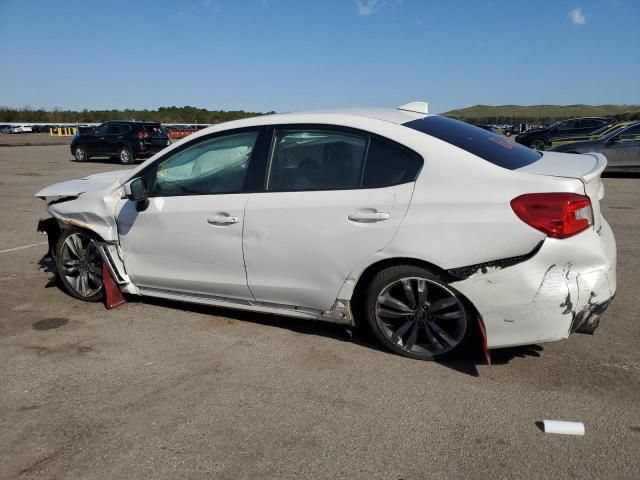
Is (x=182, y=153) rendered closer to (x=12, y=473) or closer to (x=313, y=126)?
(x=313, y=126)

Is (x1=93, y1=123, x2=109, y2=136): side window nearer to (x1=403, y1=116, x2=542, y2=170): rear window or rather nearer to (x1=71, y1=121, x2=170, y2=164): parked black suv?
(x1=71, y1=121, x2=170, y2=164): parked black suv

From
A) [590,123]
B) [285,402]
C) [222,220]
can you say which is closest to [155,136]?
[590,123]

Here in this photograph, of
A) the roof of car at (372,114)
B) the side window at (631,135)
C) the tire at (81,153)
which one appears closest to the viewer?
the roof of car at (372,114)

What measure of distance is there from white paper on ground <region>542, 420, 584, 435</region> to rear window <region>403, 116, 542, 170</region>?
59.5 inches

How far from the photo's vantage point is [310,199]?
3729mm

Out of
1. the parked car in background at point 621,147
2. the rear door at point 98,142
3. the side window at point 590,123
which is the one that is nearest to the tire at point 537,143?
the side window at point 590,123

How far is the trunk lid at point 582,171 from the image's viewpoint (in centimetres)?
333

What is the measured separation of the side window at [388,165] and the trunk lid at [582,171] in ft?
2.19

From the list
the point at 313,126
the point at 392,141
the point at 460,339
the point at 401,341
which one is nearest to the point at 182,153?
the point at 313,126

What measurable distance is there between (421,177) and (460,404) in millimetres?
1392

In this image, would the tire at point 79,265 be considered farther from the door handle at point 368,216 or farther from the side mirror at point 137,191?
the door handle at point 368,216

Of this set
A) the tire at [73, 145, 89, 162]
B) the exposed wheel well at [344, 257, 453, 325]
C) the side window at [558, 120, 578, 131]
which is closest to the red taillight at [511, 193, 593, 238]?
the exposed wheel well at [344, 257, 453, 325]

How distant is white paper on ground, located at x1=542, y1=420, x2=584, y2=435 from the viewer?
282cm

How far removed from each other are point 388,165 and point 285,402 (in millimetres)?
1629
